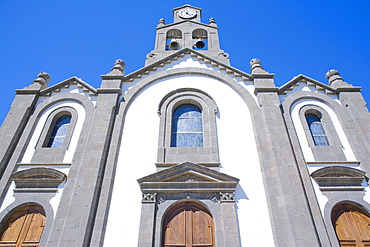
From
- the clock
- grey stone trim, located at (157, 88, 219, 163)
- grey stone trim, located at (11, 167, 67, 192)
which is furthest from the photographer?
the clock

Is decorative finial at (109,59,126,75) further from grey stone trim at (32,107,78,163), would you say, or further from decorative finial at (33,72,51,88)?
decorative finial at (33,72,51,88)

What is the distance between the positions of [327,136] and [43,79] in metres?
15.4

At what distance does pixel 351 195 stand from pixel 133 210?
8466 millimetres

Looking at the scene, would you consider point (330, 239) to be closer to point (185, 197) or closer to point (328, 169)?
point (328, 169)

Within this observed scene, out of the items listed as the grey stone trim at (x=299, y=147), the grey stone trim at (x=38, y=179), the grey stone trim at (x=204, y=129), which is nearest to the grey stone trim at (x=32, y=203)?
the grey stone trim at (x=38, y=179)

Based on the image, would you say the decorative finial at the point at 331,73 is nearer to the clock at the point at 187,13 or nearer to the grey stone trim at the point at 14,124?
the clock at the point at 187,13

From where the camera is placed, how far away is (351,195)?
10758 mm

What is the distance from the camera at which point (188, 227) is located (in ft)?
32.8

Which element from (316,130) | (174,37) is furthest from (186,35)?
(316,130)

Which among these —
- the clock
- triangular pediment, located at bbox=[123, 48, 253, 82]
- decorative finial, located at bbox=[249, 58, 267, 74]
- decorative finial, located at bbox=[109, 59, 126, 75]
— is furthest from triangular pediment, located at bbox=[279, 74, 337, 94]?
the clock

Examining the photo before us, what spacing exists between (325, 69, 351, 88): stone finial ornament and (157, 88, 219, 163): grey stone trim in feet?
23.1

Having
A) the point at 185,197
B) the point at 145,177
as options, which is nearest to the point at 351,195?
the point at 185,197

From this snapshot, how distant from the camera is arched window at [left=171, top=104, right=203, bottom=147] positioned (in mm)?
12670

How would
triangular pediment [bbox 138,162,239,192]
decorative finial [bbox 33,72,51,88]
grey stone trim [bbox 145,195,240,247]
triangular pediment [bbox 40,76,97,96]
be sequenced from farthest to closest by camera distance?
decorative finial [bbox 33,72,51,88], triangular pediment [bbox 40,76,97,96], triangular pediment [bbox 138,162,239,192], grey stone trim [bbox 145,195,240,247]
